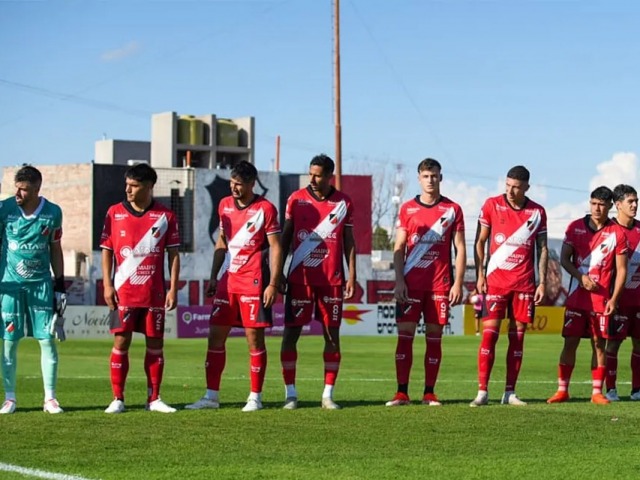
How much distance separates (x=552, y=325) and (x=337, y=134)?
12.3 metres

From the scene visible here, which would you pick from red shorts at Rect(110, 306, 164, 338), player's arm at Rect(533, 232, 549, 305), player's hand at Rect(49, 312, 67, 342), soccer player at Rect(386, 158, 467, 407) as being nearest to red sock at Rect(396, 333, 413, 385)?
soccer player at Rect(386, 158, 467, 407)

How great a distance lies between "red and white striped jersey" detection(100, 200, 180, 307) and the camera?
11.6 m

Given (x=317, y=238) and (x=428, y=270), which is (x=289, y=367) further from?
(x=428, y=270)

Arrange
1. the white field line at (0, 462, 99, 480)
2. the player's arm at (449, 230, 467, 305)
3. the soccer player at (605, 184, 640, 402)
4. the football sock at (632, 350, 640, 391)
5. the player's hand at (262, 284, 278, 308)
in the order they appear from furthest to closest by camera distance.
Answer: the football sock at (632, 350, 640, 391), the soccer player at (605, 184, 640, 402), the player's arm at (449, 230, 467, 305), the player's hand at (262, 284, 278, 308), the white field line at (0, 462, 99, 480)

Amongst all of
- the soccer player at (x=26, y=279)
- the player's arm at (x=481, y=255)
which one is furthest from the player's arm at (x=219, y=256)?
the player's arm at (x=481, y=255)

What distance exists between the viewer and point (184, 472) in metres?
7.73

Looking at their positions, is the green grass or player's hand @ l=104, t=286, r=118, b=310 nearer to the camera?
the green grass

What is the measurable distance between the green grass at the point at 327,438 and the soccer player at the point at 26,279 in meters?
0.63

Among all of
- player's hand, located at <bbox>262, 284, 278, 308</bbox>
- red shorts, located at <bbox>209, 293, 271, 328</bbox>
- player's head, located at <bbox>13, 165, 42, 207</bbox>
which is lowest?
red shorts, located at <bbox>209, 293, 271, 328</bbox>

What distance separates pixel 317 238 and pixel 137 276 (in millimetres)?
1875

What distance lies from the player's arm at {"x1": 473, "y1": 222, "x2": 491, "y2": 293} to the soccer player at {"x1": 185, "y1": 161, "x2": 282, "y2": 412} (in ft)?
7.08

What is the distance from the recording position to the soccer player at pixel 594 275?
1369 cm

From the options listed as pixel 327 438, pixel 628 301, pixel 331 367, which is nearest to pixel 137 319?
pixel 331 367

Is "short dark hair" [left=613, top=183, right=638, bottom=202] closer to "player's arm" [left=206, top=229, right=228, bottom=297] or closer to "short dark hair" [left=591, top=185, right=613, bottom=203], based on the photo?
"short dark hair" [left=591, top=185, right=613, bottom=203]
